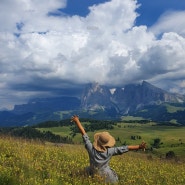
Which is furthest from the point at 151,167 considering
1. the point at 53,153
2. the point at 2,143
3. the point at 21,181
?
the point at 21,181

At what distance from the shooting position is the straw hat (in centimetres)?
1119

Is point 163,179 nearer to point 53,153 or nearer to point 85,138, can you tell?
point 85,138

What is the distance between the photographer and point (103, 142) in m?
11.3

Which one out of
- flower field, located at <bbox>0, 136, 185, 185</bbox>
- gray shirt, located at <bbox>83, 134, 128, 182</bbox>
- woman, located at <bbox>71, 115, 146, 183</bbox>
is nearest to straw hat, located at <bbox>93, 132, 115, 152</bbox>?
woman, located at <bbox>71, 115, 146, 183</bbox>

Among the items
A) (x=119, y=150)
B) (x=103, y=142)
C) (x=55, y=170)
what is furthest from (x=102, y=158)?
(x=55, y=170)

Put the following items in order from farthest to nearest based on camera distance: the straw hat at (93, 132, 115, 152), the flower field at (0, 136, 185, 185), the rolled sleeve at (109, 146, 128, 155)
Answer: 1. the straw hat at (93, 132, 115, 152)
2. the rolled sleeve at (109, 146, 128, 155)
3. the flower field at (0, 136, 185, 185)

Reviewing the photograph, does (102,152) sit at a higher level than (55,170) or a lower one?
higher

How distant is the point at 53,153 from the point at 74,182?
630 cm

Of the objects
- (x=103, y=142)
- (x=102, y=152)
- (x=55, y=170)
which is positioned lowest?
(x=55, y=170)

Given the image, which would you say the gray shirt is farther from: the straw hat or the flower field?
the flower field

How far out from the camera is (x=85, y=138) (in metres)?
11.5

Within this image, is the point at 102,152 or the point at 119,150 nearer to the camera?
the point at 119,150

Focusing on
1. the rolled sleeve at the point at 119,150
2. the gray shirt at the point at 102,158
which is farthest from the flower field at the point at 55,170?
the rolled sleeve at the point at 119,150

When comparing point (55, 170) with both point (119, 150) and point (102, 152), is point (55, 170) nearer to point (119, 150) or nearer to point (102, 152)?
point (102, 152)
